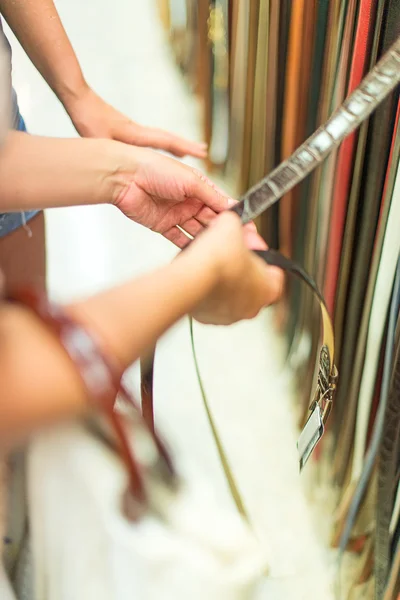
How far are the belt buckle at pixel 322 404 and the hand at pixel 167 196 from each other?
14 centimetres

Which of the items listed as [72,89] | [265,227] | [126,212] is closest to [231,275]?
[126,212]

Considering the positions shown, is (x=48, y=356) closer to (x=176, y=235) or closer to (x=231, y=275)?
(x=231, y=275)

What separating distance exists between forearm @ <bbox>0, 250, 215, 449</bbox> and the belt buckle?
246 millimetres

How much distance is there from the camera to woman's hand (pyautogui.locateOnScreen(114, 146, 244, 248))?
0.54 m

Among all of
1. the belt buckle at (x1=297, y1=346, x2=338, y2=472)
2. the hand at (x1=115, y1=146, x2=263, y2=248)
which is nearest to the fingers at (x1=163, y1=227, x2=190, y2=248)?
the hand at (x1=115, y1=146, x2=263, y2=248)

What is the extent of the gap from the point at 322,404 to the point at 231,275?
18 centimetres

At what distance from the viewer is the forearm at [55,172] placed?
0.48 metres

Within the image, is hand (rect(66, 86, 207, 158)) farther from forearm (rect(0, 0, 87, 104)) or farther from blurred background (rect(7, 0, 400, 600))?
blurred background (rect(7, 0, 400, 600))

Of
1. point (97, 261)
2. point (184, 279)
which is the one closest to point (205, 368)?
point (97, 261)

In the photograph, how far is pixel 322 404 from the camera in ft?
1.55

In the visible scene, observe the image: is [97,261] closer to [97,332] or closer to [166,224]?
[166,224]

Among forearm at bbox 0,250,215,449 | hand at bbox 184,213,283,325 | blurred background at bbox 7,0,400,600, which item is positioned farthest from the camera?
→ blurred background at bbox 7,0,400,600

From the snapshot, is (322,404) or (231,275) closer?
(231,275)

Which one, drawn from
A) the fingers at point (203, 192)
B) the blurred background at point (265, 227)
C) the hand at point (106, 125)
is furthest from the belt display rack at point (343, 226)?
the hand at point (106, 125)
